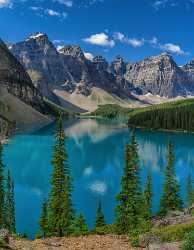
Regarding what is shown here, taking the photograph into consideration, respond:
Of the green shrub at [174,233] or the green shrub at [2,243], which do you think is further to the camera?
the green shrub at [174,233]

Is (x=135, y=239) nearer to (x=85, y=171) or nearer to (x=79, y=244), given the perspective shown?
(x=79, y=244)

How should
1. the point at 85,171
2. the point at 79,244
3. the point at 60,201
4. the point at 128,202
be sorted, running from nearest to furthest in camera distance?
the point at 79,244
the point at 128,202
the point at 60,201
the point at 85,171

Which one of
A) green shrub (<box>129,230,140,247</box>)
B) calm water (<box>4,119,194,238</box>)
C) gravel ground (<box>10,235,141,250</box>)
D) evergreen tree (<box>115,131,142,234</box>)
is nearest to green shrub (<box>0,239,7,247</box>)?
gravel ground (<box>10,235,141,250</box>)

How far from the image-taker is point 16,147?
584 ft

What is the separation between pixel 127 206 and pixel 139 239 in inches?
746

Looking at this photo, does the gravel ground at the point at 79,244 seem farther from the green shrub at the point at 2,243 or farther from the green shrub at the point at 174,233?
the green shrub at the point at 174,233

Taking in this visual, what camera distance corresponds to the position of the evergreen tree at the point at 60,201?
4675cm

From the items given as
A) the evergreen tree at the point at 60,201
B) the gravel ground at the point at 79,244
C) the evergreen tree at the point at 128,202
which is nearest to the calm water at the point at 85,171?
the evergreen tree at the point at 60,201

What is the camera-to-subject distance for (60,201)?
4925 cm

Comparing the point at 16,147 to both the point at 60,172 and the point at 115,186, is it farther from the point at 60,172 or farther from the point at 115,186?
the point at 60,172

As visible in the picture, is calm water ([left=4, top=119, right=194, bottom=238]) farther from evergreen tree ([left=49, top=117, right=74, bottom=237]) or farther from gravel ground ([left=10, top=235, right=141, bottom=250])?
gravel ground ([left=10, top=235, right=141, bottom=250])

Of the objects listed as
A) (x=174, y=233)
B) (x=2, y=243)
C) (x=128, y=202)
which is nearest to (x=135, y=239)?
(x=174, y=233)

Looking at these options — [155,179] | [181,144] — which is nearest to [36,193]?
[155,179]

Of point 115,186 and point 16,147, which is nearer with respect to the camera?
point 115,186
